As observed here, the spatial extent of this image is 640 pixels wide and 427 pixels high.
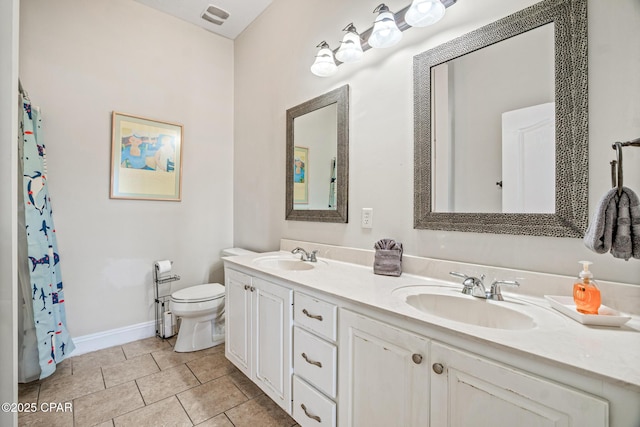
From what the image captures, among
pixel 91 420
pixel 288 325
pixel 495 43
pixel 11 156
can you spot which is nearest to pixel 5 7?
pixel 11 156

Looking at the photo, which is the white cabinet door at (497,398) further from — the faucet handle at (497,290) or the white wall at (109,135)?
the white wall at (109,135)

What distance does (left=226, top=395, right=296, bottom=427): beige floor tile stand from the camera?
4.88ft

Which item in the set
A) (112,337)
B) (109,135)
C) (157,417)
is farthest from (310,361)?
(109,135)

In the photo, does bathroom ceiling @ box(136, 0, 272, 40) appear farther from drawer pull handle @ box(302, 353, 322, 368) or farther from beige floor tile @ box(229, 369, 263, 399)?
beige floor tile @ box(229, 369, 263, 399)

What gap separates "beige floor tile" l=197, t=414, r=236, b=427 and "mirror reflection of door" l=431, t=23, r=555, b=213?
1.58 meters

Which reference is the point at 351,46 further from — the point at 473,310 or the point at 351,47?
the point at 473,310

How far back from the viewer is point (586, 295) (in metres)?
0.85

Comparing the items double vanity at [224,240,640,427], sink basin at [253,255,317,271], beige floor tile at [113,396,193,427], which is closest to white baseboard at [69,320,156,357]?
beige floor tile at [113,396,193,427]

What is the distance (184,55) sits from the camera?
8.77 feet

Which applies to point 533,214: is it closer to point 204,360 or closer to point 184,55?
point 204,360

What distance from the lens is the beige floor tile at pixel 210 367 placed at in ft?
6.24

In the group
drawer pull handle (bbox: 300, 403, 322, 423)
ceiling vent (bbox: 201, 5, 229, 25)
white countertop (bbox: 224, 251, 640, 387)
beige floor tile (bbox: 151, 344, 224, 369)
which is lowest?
beige floor tile (bbox: 151, 344, 224, 369)

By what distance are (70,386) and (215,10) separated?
3.11 metres

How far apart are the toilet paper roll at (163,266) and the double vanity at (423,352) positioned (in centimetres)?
109
